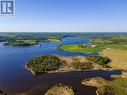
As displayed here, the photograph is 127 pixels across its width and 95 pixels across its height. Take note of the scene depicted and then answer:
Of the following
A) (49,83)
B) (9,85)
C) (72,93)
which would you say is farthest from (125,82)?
(9,85)

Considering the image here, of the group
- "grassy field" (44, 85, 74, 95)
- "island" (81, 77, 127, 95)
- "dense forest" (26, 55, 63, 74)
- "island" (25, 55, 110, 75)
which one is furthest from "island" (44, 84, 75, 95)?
"dense forest" (26, 55, 63, 74)

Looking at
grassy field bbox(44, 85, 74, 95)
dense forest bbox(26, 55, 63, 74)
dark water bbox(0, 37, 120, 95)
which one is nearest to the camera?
grassy field bbox(44, 85, 74, 95)

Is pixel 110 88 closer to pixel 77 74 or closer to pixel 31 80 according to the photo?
pixel 77 74

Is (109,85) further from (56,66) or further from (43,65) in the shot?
(43,65)

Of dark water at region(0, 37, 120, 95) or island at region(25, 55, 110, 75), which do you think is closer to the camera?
dark water at region(0, 37, 120, 95)

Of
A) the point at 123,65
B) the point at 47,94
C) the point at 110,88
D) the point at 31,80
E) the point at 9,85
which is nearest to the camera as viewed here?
the point at 47,94

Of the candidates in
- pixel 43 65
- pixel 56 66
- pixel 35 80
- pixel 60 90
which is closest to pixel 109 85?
pixel 60 90

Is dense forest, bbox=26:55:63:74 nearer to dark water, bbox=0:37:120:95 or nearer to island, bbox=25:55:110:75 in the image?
island, bbox=25:55:110:75
